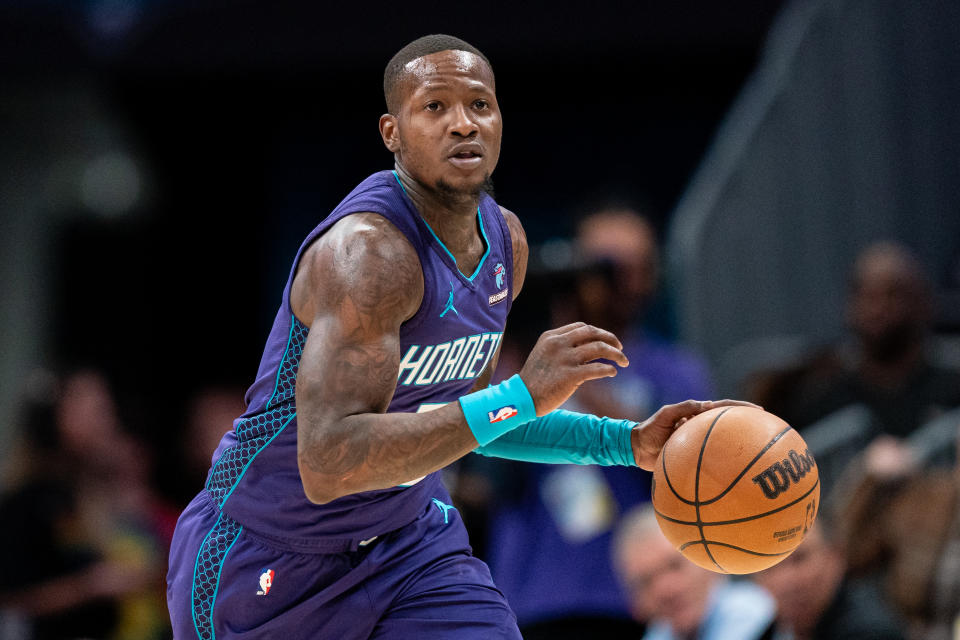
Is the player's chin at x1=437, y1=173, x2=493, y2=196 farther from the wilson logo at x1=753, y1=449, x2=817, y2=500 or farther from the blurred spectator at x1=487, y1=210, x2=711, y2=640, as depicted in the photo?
the blurred spectator at x1=487, y1=210, x2=711, y2=640

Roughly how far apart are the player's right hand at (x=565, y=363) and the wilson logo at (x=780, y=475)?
0.65 meters

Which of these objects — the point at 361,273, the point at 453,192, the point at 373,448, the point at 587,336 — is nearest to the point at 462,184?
the point at 453,192

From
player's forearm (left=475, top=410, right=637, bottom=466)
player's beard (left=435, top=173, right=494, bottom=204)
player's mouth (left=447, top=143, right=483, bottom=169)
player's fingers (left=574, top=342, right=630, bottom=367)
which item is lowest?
player's forearm (left=475, top=410, right=637, bottom=466)

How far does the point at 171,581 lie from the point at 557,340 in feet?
4.60

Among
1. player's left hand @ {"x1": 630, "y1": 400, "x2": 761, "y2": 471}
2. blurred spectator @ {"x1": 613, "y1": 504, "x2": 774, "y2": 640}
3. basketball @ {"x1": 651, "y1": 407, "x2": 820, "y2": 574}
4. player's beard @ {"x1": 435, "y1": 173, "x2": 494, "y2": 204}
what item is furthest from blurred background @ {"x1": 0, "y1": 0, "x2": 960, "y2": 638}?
player's beard @ {"x1": 435, "y1": 173, "x2": 494, "y2": 204}

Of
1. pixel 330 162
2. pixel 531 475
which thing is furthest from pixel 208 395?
pixel 531 475

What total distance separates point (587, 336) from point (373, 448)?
0.58m

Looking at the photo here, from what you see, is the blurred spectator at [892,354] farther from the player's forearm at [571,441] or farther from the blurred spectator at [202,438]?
the blurred spectator at [202,438]

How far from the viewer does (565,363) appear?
10.3 feet

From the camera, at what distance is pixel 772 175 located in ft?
27.1

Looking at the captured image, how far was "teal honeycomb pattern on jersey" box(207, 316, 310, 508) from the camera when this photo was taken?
11.3ft

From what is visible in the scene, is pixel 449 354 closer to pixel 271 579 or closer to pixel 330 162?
pixel 271 579

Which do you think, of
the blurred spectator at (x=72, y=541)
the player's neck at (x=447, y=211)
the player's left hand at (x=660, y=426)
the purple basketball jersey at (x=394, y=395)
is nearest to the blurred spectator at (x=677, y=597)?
the player's left hand at (x=660, y=426)

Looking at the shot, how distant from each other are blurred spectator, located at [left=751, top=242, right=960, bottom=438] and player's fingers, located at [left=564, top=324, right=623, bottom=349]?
12.4ft
